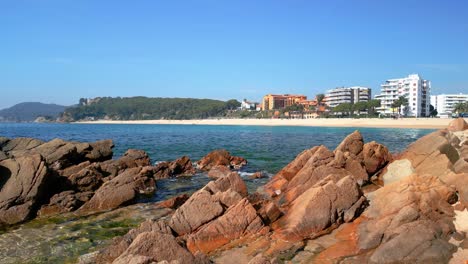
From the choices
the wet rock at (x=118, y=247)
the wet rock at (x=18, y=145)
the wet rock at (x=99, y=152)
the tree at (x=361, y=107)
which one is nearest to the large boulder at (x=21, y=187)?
the wet rock at (x=118, y=247)

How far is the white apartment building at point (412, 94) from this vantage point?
6452 inches

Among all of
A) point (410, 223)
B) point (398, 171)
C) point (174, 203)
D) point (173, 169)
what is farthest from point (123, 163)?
point (410, 223)

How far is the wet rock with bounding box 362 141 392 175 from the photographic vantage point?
20.2 metres

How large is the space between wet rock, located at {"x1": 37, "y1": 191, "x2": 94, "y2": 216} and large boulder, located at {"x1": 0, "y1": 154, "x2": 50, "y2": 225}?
1.24 ft

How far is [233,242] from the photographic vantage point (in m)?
11.3

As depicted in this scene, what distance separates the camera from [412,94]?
542 ft

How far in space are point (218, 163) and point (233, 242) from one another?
18.5 metres

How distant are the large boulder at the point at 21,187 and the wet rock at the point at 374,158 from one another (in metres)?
14.7

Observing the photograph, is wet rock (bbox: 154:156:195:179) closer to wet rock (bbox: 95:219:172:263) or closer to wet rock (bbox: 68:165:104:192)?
wet rock (bbox: 68:165:104:192)

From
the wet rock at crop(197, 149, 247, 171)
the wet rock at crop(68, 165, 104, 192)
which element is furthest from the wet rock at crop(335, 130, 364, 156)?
the wet rock at crop(68, 165, 104, 192)

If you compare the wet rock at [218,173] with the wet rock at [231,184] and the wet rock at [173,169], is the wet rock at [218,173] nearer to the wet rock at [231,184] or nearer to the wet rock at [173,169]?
the wet rock at [173,169]

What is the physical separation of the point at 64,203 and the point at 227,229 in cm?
827

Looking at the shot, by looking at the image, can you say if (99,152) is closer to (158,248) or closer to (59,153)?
(59,153)

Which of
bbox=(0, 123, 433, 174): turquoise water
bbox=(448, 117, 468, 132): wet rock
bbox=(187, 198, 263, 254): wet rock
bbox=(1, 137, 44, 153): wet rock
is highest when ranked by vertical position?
bbox=(448, 117, 468, 132): wet rock
